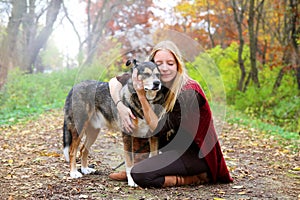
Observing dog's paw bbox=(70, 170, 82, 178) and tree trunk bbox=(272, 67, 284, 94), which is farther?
tree trunk bbox=(272, 67, 284, 94)

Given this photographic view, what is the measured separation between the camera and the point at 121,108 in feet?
14.1

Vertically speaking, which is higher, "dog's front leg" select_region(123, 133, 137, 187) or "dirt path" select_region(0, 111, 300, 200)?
"dog's front leg" select_region(123, 133, 137, 187)

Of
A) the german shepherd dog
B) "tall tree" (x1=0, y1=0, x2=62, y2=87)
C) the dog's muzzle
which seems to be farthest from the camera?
"tall tree" (x1=0, y1=0, x2=62, y2=87)

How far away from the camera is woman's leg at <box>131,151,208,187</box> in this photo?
430cm

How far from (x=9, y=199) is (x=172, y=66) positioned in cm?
224

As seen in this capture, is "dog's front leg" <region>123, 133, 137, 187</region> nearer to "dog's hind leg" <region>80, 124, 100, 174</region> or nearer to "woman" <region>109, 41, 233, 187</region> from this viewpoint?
"woman" <region>109, 41, 233, 187</region>

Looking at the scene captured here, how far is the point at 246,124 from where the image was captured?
9.95 meters

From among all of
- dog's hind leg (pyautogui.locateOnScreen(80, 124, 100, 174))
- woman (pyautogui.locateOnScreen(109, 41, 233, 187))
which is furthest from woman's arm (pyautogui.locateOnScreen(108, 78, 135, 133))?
dog's hind leg (pyautogui.locateOnScreen(80, 124, 100, 174))

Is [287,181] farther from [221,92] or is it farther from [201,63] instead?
[201,63]

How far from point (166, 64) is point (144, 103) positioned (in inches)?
20.1

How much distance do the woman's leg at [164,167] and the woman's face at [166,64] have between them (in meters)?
0.92

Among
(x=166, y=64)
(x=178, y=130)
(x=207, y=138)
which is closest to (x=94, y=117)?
(x=178, y=130)

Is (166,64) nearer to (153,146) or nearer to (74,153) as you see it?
(153,146)

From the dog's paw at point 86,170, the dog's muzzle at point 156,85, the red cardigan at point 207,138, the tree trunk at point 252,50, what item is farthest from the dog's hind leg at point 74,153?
the tree trunk at point 252,50
